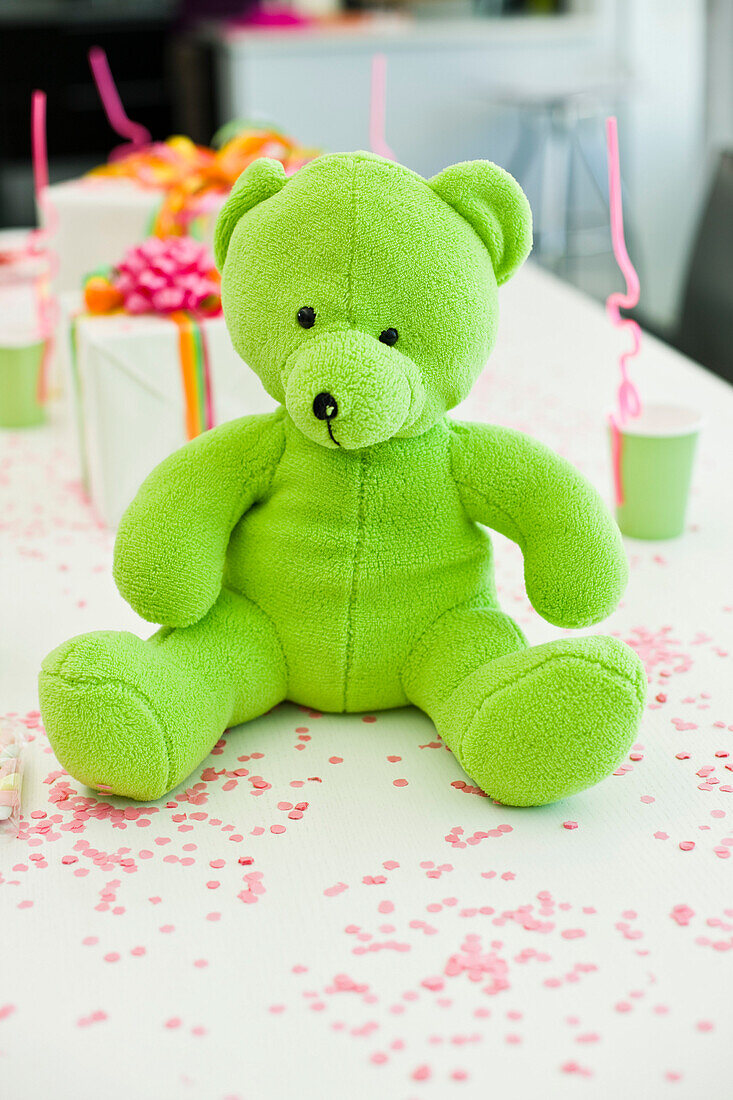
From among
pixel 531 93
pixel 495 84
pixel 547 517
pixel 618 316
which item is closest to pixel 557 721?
pixel 547 517

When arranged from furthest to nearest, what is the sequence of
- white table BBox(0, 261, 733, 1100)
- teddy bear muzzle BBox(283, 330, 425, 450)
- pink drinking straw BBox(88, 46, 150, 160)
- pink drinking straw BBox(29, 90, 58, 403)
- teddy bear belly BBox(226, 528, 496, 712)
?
pink drinking straw BBox(88, 46, 150, 160) → pink drinking straw BBox(29, 90, 58, 403) → teddy bear belly BBox(226, 528, 496, 712) → teddy bear muzzle BBox(283, 330, 425, 450) → white table BBox(0, 261, 733, 1100)

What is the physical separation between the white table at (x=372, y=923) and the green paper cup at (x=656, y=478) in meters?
0.20

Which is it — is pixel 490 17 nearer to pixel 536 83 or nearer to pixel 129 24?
pixel 536 83

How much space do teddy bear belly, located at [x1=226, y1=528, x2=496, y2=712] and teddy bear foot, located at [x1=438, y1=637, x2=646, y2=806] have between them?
0.09 meters

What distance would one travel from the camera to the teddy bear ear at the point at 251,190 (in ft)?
2.47

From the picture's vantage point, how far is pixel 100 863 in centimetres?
69

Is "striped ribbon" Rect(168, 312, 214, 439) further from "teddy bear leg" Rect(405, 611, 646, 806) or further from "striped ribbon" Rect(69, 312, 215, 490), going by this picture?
"teddy bear leg" Rect(405, 611, 646, 806)

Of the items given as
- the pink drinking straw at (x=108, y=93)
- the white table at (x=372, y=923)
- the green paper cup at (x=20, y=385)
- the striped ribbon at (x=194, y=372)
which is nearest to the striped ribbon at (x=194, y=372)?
the striped ribbon at (x=194, y=372)

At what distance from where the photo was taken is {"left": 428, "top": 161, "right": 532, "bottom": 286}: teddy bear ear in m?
0.73

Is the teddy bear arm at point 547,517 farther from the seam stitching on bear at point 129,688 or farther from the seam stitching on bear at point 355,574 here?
the seam stitching on bear at point 129,688

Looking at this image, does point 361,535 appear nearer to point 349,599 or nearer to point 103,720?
point 349,599

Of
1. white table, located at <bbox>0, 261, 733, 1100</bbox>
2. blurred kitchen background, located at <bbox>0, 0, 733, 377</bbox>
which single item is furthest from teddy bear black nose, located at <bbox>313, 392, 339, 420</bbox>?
blurred kitchen background, located at <bbox>0, 0, 733, 377</bbox>

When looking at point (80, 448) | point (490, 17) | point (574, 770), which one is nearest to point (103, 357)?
point (80, 448)

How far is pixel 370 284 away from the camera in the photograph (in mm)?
708
